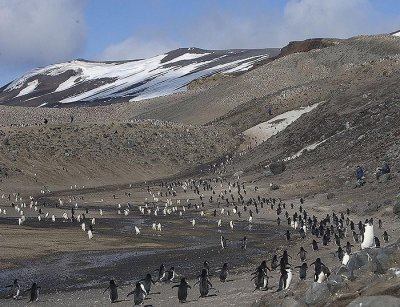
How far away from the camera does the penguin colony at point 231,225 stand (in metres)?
16.8

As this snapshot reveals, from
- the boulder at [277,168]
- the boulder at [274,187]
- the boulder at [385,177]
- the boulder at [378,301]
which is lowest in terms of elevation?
the boulder at [378,301]

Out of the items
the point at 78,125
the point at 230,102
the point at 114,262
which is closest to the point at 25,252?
the point at 114,262

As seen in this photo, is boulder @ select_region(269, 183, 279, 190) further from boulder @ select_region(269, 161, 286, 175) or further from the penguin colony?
boulder @ select_region(269, 161, 286, 175)

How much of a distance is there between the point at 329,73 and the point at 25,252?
83213 mm

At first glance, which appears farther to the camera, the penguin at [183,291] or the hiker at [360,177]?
the hiker at [360,177]

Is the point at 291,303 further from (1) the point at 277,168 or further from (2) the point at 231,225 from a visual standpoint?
(1) the point at 277,168

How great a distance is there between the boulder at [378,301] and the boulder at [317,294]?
1583 millimetres

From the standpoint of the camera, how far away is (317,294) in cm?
1162

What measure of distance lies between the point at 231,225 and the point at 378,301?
A: 22722 millimetres

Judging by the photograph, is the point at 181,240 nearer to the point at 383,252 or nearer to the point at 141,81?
the point at 383,252

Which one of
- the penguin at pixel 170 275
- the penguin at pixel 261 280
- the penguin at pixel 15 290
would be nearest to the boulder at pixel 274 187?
the penguin at pixel 170 275

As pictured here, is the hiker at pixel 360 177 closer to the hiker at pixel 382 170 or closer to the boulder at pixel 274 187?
the hiker at pixel 382 170

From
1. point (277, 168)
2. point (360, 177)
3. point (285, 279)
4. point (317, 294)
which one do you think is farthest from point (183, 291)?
point (277, 168)

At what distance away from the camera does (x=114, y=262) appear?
23.1 m
